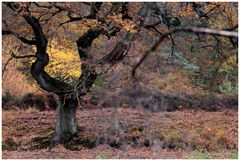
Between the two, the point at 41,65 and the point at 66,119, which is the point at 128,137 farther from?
the point at 41,65

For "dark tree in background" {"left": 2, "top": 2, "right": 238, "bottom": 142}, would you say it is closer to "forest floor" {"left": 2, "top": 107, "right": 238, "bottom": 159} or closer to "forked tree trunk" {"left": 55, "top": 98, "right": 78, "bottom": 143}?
"forked tree trunk" {"left": 55, "top": 98, "right": 78, "bottom": 143}

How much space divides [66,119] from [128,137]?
6.97ft

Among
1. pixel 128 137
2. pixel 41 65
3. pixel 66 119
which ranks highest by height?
pixel 41 65

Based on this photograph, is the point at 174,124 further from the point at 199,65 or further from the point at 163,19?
the point at 199,65

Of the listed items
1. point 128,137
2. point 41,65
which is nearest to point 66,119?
point 128,137

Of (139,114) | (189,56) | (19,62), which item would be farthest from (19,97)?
(189,56)

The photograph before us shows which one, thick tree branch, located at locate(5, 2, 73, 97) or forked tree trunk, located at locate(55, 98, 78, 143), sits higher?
thick tree branch, located at locate(5, 2, 73, 97)

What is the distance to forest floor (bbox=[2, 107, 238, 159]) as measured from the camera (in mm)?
12235

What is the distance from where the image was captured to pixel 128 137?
579 inches

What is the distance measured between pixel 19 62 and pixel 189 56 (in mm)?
9239

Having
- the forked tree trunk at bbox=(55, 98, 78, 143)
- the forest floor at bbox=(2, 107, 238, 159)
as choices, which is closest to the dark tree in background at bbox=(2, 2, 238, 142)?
the forked tree trunk at bbox=(55, 98, 78, 143)

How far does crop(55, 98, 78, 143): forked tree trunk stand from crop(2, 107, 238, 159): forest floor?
0.30 meters

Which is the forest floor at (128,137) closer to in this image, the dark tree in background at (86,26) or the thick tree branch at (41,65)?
the dark tree in background at (86,26)

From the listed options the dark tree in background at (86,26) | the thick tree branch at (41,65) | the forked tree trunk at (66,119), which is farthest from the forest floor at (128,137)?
the thick tree branch at (41,65)
